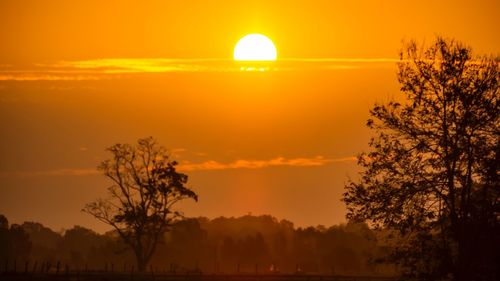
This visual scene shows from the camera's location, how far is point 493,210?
52.3 meters

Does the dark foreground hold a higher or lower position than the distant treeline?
lower

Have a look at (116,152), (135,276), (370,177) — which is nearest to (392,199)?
(370,177)

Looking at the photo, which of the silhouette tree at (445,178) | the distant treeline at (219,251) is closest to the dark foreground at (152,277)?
the silhouette tree at (445,178)

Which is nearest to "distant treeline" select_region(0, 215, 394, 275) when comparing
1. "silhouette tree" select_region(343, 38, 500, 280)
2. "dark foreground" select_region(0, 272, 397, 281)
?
"dark foreground" select_region(0, 272, 397, 281)

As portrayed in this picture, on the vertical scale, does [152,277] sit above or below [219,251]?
below

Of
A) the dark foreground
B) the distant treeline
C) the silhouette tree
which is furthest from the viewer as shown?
the distant treeline

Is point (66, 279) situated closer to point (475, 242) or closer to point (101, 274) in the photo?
point (101, 274)

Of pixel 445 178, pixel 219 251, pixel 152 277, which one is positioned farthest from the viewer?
pixel 219 251

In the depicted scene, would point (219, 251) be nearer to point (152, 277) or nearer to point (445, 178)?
point (152, 277)

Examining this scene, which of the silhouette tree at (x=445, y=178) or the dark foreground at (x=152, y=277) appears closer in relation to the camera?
the silhouette tree at (x=445, y=178)

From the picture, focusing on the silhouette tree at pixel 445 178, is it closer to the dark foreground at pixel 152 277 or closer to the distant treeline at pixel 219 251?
the dark foreground at pixel 152 277

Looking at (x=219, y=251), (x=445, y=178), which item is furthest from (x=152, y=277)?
(x=219, y=251)

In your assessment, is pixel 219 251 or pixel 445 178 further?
pixel 219 251

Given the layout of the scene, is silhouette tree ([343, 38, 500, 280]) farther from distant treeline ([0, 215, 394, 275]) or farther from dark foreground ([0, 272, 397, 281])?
distant treeline ([0, 215, 394, 275])
